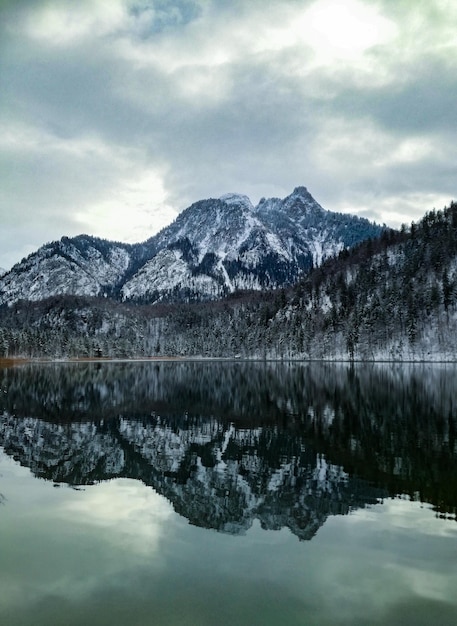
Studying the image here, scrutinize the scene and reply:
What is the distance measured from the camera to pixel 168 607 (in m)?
12.1

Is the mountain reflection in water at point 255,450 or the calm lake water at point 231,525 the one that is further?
the mountain reflection in water at point 255,450

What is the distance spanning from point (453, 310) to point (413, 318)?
1597 centimetres

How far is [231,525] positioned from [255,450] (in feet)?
47.0

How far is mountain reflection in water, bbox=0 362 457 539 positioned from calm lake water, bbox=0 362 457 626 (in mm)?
158

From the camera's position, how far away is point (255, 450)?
32656 mm

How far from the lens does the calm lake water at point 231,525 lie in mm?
12227

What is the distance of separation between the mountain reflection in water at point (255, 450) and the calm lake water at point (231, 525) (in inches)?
6.2

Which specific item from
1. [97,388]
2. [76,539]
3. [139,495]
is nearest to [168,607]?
[76,539]

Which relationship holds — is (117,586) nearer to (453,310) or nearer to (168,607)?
(168,607)

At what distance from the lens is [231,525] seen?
18500 mm

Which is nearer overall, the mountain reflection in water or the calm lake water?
the calm lake water

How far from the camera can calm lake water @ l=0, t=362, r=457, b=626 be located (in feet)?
40.1

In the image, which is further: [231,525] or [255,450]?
[255,450]

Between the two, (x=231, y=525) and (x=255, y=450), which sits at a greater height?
(x=231, y=525)
